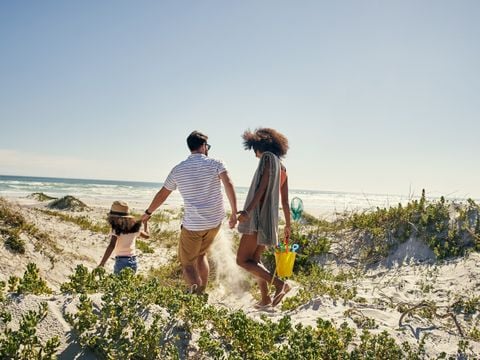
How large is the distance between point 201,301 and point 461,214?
620 centimetres

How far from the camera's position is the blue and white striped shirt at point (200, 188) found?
4730 mm

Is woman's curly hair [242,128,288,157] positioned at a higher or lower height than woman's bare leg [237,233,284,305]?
higher

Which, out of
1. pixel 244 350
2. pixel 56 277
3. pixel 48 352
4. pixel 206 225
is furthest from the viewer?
pixel 56 277

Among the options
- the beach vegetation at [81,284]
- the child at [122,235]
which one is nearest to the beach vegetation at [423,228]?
the child at [122,235]

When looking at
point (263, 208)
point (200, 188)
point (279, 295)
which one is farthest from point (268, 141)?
point (279, 295)

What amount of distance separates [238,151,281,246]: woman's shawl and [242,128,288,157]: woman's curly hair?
0.39 ft

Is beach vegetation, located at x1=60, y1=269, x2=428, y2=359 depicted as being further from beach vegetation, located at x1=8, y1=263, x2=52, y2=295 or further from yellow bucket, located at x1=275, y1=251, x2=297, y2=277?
yellow bucket, located at x1=275, y1=251, x2=297, y2=277

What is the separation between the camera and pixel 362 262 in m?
7.67

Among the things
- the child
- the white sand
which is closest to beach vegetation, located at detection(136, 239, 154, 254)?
the white sand

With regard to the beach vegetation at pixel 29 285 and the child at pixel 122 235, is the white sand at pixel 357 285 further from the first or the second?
the child at pixel 122 235

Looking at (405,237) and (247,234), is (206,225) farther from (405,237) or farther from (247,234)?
(405,237)

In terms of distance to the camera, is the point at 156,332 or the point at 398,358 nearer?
the point at 156,332

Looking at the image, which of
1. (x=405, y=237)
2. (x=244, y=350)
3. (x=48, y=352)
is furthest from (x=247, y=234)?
(x=405, y=237)

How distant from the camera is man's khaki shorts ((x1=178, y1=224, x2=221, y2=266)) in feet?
15.6
